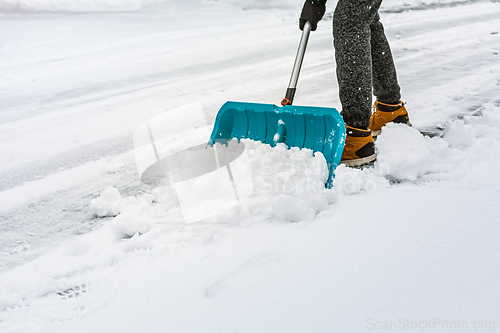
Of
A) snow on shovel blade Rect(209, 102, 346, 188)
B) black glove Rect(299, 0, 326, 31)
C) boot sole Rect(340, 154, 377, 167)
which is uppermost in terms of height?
black glove Rect(299, 0, 326, 31)

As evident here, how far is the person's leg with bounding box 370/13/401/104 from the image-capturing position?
85.1 inches

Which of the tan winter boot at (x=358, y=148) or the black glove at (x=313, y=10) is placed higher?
the black glove at (x=313, y=10)

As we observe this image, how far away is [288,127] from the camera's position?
6.03 feet

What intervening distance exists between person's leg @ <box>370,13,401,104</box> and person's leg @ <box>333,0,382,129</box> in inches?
18.8

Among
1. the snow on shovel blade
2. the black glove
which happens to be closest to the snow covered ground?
the snow on shovel blade

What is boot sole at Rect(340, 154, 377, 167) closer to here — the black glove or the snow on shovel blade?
the snow on shovel blade

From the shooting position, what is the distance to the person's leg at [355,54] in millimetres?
1649

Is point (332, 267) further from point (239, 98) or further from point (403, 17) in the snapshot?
point (403, 17)

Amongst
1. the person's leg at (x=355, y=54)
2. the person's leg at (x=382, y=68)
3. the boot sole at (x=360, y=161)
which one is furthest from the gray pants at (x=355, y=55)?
the person's leg at (x=382, y=68)

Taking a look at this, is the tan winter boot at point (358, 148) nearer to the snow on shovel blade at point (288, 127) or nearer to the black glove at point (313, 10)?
the snow on shovel blade at point (288, 127)

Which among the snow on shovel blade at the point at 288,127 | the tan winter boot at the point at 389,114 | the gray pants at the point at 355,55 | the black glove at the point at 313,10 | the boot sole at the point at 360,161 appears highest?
the black glove at the point at 313,10

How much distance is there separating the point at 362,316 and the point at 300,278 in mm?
197

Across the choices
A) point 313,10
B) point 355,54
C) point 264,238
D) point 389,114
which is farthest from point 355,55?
point 264,238

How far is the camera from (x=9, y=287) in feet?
3.55
